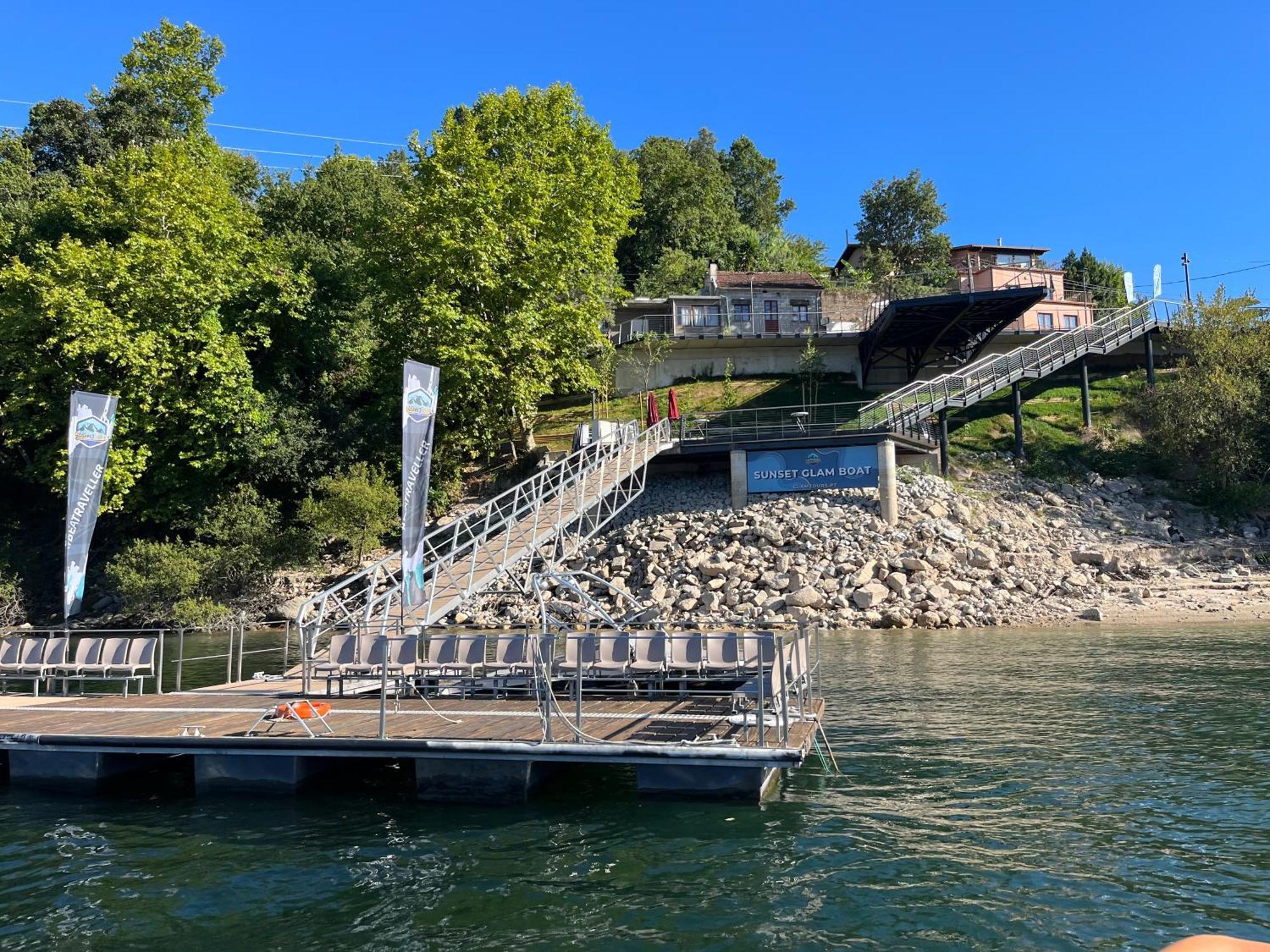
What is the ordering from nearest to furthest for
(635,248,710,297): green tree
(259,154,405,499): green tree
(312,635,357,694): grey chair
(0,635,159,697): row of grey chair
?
(312,635,357,694): grey chair, (0,635,159,697): row of grey chair, (259,154,405,499): green tree, (635,248,710,297): green tree

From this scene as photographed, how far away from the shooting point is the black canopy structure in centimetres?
4019

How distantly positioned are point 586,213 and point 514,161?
400 cm

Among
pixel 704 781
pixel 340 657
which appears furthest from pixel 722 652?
pixel 340 657

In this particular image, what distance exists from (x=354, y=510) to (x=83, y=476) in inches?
751

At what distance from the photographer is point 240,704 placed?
592 inches

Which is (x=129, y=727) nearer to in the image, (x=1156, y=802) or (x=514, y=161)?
(x=1156, y=802)

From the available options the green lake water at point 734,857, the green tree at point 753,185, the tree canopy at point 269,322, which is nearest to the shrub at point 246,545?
the tree canopy at point 269,322

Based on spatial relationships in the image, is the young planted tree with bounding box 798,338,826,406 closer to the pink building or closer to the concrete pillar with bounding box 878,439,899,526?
the pink building

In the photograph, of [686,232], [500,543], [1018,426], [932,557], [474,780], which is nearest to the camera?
[474,780]

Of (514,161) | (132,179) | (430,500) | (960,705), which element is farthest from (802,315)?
(960,705)

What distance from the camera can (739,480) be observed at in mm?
A: 36469

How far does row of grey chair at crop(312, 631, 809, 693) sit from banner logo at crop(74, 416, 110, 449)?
20.7 feet

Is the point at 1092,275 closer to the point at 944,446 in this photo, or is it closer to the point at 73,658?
the point at 944,446

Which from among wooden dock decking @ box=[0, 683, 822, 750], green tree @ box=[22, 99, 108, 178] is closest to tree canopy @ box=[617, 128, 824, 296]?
green tree @ box=[22, 99, 108, 178]
